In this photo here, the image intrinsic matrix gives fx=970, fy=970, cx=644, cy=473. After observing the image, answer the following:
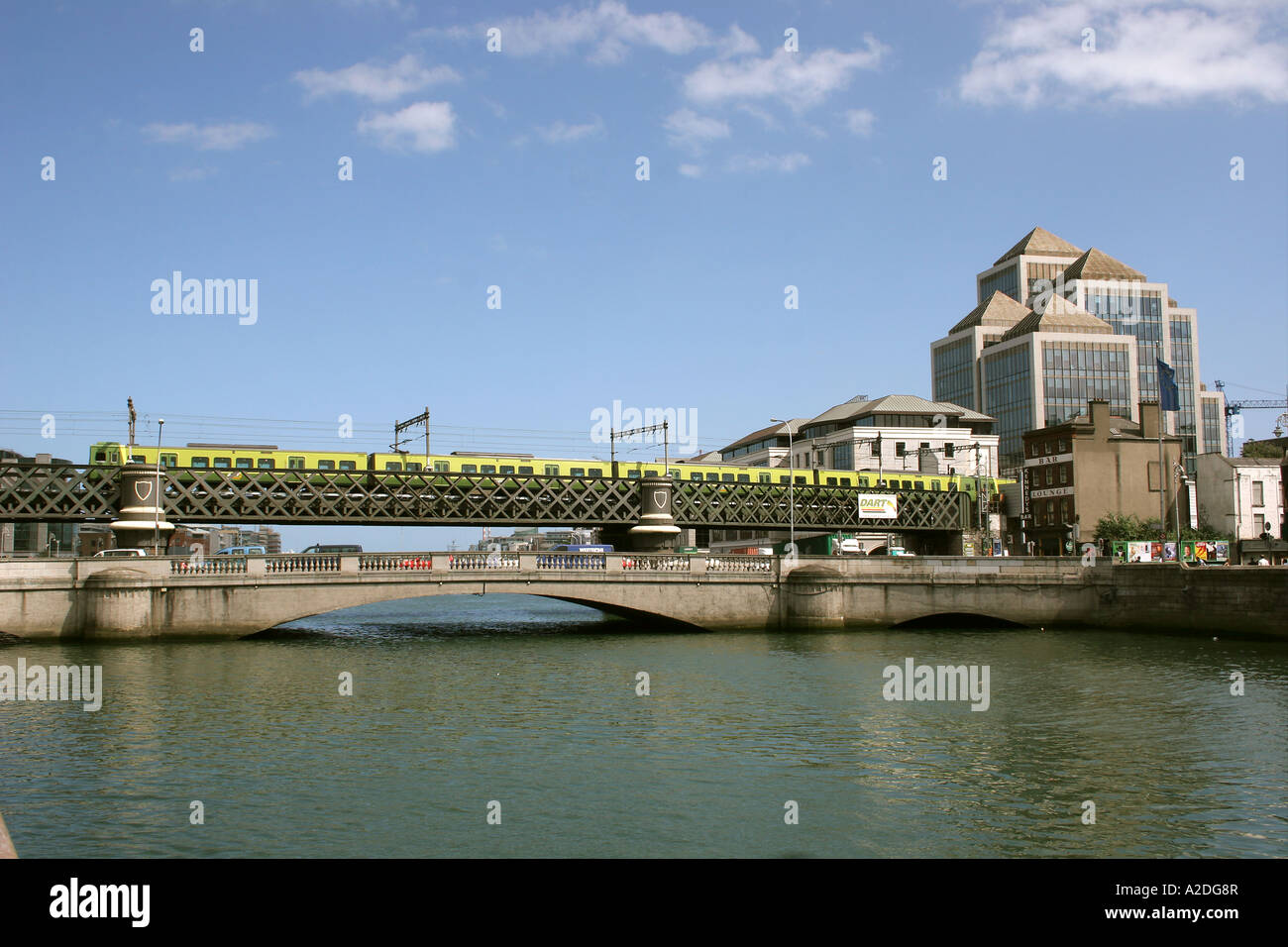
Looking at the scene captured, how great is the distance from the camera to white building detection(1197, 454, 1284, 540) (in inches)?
3711

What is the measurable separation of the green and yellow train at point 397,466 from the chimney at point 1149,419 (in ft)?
82.4

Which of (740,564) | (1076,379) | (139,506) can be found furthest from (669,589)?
(1076,379)

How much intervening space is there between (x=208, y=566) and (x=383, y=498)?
2117 centimetres

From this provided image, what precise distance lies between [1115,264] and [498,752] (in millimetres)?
178723

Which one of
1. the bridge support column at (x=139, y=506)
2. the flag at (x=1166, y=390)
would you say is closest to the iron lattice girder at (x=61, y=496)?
the bridge support column at (x=139, y=506)

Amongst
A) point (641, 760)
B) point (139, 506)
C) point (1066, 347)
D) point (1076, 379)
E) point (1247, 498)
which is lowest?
point (641, 760)

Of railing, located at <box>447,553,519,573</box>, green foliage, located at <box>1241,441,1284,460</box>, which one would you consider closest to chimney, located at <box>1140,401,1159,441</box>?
green foliage, located at <box>1241,441,1284,460</box>

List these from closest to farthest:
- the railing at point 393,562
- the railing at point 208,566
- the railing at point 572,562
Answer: the railing at point 208,566 < the railing at point 393,562 < the railing at point 572,562

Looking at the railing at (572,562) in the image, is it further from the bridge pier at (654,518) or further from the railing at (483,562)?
the bridge pier at (654,518)

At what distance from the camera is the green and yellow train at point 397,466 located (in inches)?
2488

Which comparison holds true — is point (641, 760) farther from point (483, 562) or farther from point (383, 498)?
point (383, 498)

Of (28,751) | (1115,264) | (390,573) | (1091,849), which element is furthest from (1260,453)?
(28,751)

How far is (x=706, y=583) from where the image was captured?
5625 centimetres

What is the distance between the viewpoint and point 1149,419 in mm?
92312
